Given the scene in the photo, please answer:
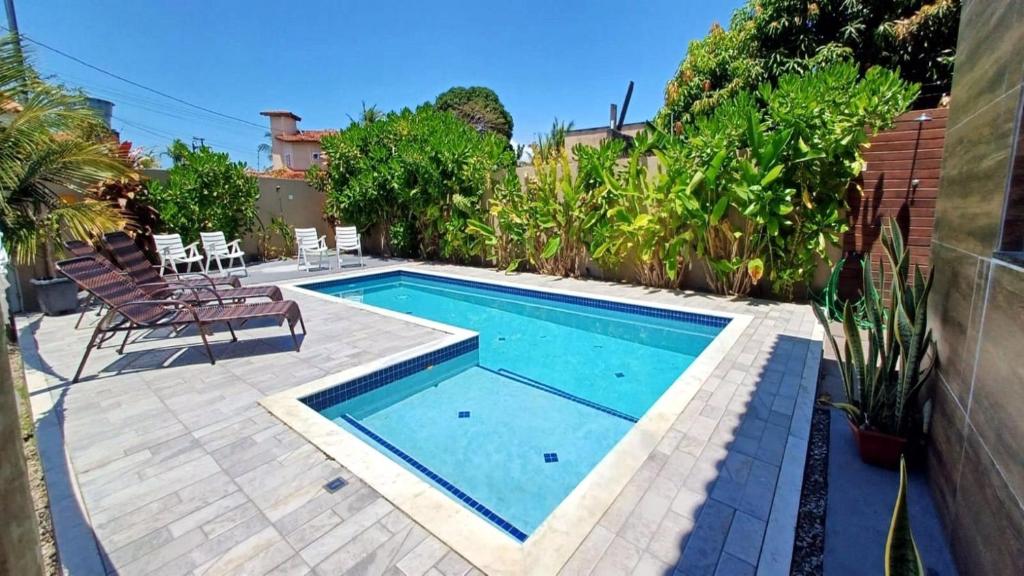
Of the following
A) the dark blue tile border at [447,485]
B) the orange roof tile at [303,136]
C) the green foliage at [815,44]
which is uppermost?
the orange roof tile at [303,136]

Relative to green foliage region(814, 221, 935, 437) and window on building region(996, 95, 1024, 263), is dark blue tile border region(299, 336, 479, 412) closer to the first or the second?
green foliage region(814, 221, 935, 437)

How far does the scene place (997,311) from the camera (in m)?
1.79

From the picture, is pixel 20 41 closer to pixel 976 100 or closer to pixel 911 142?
pixel 976 100

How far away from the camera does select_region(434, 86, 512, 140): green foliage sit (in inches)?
1221

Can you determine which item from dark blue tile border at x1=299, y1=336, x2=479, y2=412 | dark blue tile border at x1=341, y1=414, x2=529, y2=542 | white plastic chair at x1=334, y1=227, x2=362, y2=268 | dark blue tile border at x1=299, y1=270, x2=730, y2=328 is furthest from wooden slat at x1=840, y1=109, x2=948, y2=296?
white plastic chair at x1=334, y1=227, x2=362, y2=268

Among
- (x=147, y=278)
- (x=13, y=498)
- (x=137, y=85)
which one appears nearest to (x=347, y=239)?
(x=147, y=278)

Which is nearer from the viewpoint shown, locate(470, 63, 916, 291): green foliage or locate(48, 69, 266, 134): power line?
locate(470, 63, 916, 291): green foliage

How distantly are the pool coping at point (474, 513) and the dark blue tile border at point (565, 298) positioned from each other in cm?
215

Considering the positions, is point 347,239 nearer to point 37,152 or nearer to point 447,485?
point 37,152

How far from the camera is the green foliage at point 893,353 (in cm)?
259

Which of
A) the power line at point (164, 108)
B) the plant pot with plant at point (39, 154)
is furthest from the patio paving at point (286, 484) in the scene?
the power line at point (164, 108)

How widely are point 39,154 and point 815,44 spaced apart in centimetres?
1515

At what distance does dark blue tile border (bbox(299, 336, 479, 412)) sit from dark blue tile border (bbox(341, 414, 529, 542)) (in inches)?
8.1

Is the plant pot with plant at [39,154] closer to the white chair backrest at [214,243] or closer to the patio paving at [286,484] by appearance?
the patio paving at [286,484]
